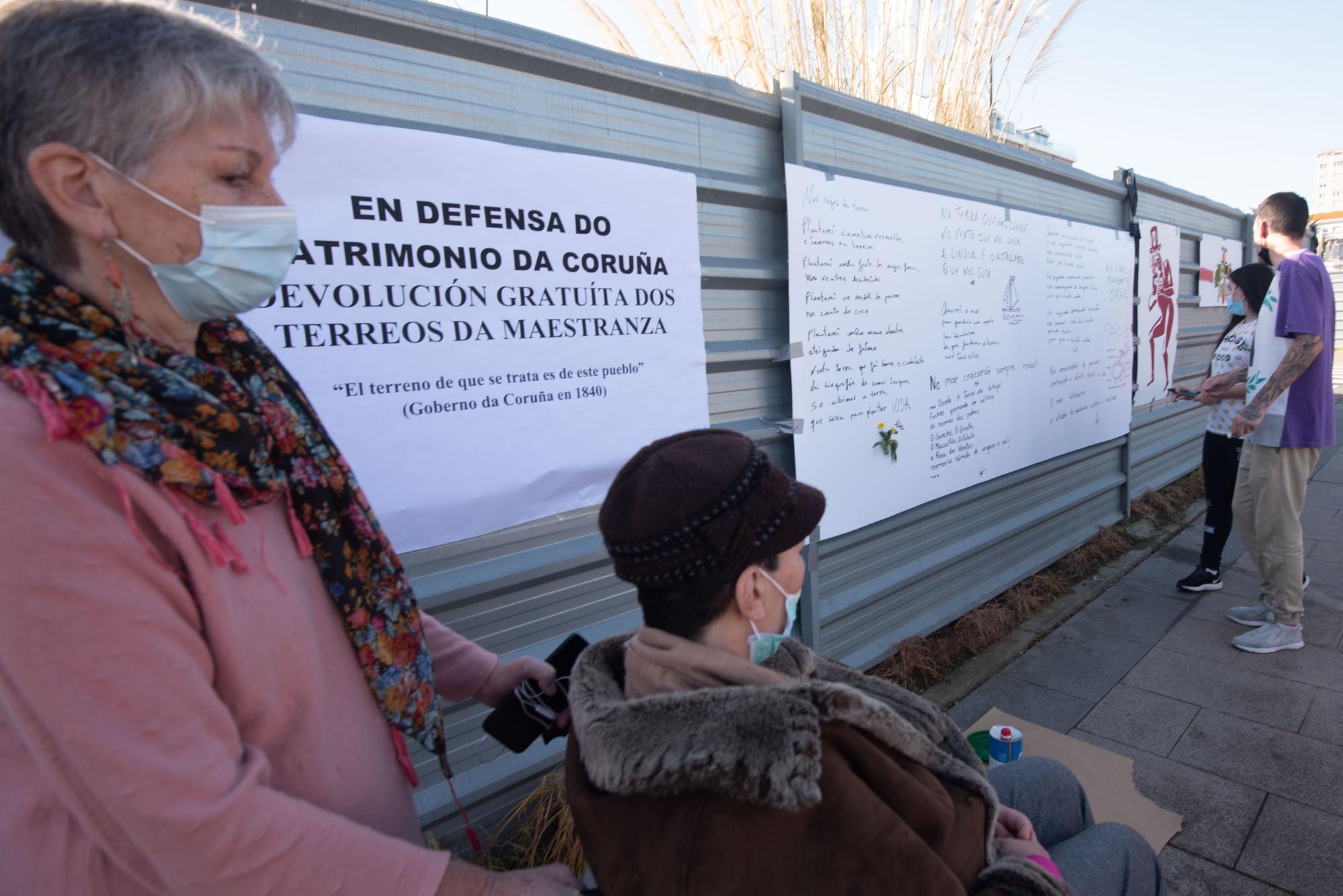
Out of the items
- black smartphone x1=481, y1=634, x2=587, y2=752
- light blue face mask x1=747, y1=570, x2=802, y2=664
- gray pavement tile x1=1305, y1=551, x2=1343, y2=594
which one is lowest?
gray pavement tile x1=1305, y1=551, x2=1343, y2=594

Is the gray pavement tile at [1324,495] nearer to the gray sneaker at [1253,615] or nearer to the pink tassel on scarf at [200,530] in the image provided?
the gray sneaker at [1253,615]

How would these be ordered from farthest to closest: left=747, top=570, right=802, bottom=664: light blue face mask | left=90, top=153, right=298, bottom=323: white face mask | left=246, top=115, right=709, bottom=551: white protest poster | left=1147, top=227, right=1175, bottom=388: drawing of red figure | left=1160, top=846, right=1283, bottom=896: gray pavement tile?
left=1147, top=227, right=1175, bottom=388: drawing of red figure, left=1160, top=846, right=1283, bottom=896: gray pavement tile, left=246, top=115, right=709, bottom=551: white protest poster, left=747, top=570, right=802, bottom=664: light blue face mask, left=90, top=153, right=298, bottom=323: white face mask

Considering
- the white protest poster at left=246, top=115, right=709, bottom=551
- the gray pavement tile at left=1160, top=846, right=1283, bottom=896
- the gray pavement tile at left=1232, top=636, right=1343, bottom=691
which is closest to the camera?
the white protest poster at left=246, top=115, right=709, bottom=551

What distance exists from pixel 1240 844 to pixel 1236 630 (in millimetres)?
2071

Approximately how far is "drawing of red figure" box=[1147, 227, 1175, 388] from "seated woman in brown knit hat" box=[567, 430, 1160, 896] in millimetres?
6082

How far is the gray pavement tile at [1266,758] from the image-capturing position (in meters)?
2.69

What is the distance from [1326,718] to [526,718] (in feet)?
11.7

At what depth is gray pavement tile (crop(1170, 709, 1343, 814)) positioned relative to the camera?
269 cm

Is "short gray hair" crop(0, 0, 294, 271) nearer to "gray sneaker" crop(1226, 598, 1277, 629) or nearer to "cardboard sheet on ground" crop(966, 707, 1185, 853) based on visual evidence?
"cardboard sheet on ground" crop(966, 707, 1185, 853)

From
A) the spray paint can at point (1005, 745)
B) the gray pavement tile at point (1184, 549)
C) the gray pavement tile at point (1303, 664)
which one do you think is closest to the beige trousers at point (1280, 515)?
the gray pavement tile at point (1303, 664)

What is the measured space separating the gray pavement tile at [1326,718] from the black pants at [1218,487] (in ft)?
4.60

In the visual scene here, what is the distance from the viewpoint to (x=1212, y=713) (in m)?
3.25

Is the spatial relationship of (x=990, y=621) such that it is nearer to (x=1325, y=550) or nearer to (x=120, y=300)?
(x=1325, y=550)

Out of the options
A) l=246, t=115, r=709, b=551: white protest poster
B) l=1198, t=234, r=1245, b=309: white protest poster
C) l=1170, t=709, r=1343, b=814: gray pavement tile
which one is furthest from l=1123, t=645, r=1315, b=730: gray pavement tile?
Result: l=1198, t=234, r=1245, b=309: white protest poster
